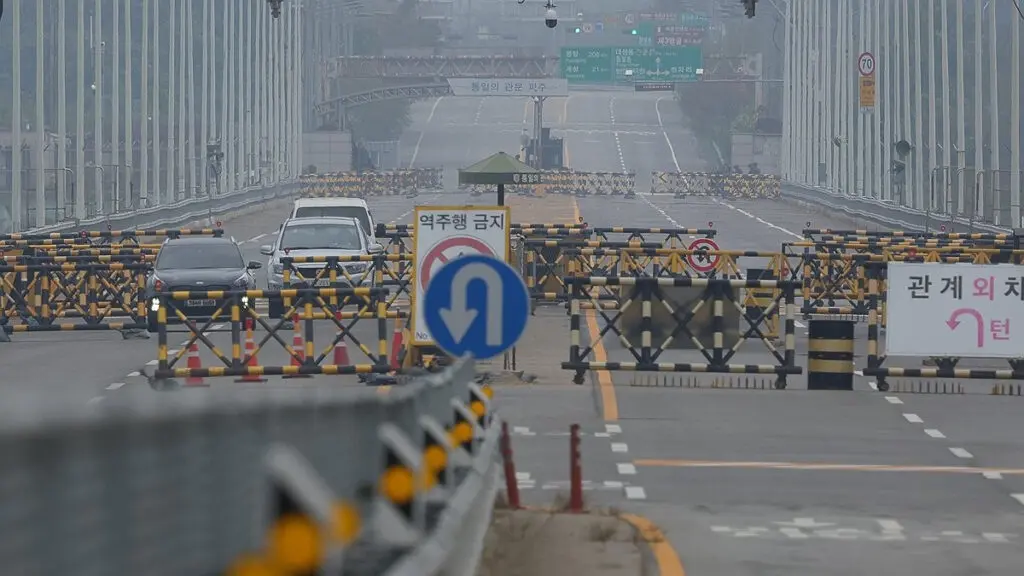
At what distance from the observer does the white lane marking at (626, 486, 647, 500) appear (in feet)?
45.8

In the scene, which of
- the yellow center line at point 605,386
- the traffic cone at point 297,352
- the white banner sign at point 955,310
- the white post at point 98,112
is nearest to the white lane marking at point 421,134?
the white post at point 98,112

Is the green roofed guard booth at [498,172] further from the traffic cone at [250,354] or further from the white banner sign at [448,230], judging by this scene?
the white banner sign at [448,230]

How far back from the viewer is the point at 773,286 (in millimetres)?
21344

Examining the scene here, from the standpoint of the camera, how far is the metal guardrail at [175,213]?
51656 millimetres

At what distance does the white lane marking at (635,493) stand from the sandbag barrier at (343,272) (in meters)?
13.9

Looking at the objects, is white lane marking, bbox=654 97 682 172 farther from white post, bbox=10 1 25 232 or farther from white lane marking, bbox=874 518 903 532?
white lane marking, bbox=874 518 903 532

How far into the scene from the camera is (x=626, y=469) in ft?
50.4

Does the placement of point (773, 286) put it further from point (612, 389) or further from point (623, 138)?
point (623, 138)

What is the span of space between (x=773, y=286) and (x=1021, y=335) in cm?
273

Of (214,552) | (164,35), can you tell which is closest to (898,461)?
(214,552)

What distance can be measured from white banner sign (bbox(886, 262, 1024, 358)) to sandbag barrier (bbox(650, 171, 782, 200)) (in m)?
82.9

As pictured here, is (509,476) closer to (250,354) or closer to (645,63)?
(250,354)

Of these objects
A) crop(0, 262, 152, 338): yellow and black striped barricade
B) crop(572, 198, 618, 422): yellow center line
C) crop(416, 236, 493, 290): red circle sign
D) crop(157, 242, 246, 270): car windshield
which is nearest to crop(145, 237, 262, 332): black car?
crop(157, 242, 246, 270): car windshield

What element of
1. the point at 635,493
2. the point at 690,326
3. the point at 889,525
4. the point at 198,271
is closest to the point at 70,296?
the point at 198,271
